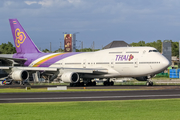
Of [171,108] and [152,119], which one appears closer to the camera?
[152,119]

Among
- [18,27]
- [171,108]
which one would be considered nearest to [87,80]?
[18,27]

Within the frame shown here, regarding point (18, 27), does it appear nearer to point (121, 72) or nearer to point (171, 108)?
point (121, 72)

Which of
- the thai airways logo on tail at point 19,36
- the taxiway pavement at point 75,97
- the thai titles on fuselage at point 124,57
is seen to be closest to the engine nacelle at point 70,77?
the thai titles on fuselage at point 124,57

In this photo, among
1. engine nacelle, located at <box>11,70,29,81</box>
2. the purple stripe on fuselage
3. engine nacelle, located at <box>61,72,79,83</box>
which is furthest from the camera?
the purple stripe on fuselage

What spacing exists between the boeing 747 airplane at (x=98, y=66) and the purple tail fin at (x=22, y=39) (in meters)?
3.78

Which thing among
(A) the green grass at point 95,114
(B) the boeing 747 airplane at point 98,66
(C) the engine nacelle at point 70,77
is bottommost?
(A) the green grass at point 95,114

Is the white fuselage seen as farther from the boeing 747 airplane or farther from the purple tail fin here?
the purple tail fin

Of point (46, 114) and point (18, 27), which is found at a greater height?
point (18, 27)

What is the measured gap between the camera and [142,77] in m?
48.6

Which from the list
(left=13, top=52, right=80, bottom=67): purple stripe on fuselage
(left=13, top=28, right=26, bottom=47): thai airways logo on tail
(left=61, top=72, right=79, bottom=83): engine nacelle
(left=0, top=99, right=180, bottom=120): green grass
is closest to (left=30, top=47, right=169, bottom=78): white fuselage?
(left=61, top=72, right=79, bottom=83): engine nacelle

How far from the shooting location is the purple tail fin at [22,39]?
58.8 meters

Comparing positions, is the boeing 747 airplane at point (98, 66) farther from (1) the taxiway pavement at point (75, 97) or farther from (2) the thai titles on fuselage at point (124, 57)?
(1) the taxiway pavement at point (75, 97)

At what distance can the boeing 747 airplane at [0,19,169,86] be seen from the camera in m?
44.1

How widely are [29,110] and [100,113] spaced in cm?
373
